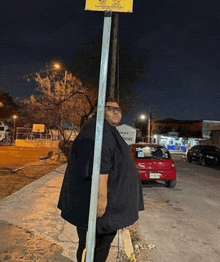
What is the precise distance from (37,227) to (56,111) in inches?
606

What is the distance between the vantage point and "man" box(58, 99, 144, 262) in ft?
7.54

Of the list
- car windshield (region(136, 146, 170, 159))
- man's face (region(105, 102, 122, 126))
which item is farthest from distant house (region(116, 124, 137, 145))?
man's face (region(105, 102, 122, 126))

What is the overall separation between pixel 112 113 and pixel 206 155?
761 inches

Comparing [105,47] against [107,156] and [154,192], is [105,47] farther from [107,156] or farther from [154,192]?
[154,192]

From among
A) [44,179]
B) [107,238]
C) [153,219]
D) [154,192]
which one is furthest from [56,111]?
[107,238]

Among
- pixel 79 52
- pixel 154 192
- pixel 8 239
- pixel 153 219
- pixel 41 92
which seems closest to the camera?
pixel 8 239

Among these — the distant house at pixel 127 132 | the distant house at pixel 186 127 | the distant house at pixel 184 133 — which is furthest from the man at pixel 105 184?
the distant house at pixel 186 127

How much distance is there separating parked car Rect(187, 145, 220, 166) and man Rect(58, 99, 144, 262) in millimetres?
18869

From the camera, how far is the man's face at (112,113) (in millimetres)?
2725

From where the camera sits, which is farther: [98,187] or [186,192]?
[186,192]

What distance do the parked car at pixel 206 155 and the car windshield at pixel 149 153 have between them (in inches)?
424

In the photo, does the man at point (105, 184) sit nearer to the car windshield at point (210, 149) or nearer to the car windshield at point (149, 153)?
the car windshield at point (149, 153)

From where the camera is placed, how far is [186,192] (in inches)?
380

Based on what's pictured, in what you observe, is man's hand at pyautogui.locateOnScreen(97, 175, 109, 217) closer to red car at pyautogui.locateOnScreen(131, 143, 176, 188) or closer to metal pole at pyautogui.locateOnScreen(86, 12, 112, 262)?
metal pole at pyautogui.locateOnScreen(86, 12, 112, 262)
